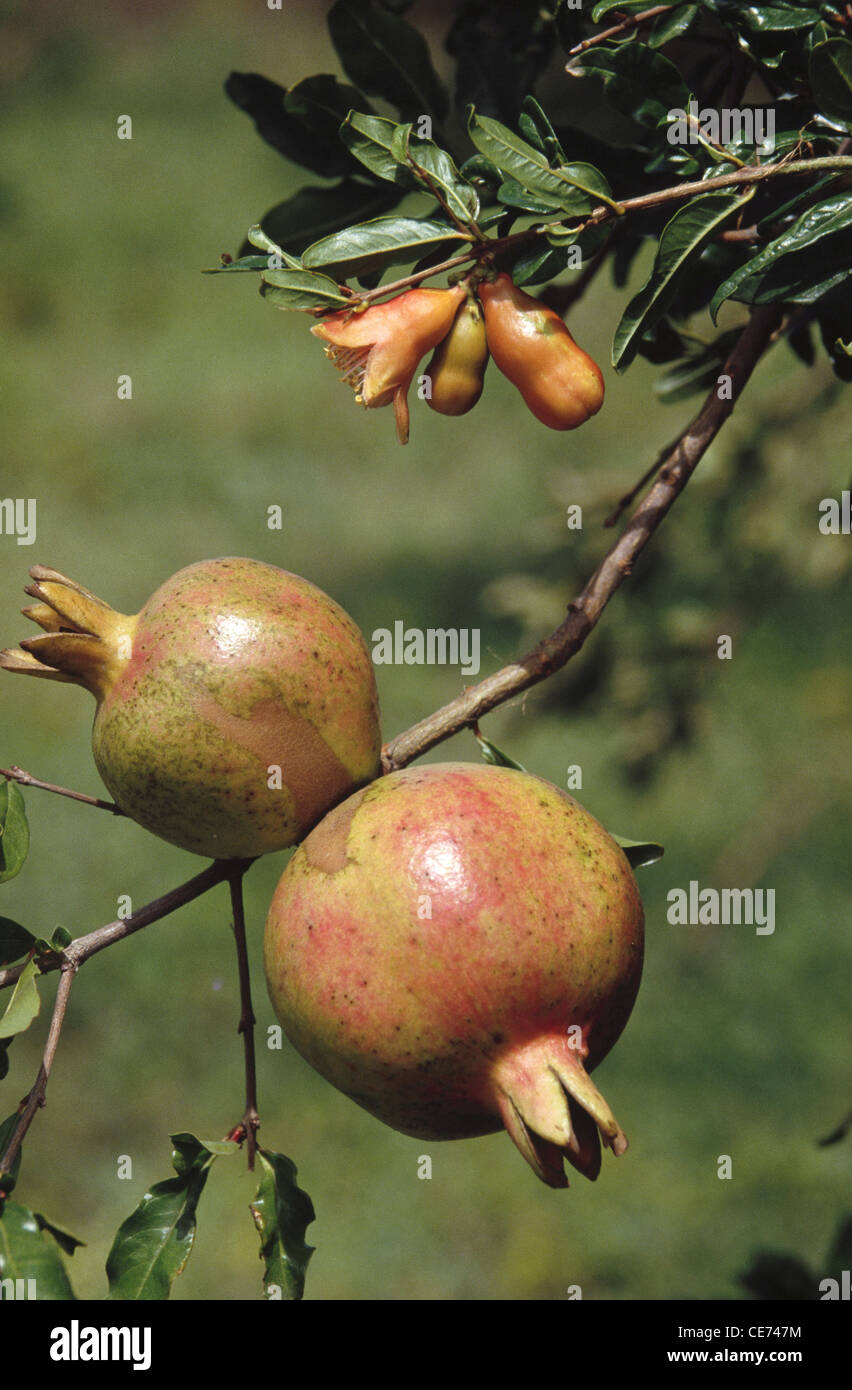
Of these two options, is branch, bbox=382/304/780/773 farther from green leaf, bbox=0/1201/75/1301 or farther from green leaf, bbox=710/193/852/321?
green leaf, bbox=0/1201/75/1301

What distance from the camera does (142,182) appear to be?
22.0 feet

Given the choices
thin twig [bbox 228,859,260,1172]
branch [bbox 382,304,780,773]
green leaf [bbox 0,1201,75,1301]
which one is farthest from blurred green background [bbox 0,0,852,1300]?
green leaf [bbox 0,1201,75,1301]

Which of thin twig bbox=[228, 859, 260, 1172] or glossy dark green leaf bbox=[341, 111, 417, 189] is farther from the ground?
glossy dark green leaf bbox=[341, 111, 417, 189]

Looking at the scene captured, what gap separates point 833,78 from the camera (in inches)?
45.4

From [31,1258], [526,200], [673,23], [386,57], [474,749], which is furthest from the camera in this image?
[474,749]

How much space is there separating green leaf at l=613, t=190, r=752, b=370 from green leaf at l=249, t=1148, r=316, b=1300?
0.80m

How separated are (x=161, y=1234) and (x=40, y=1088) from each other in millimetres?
197

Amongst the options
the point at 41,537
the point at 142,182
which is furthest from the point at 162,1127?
the point at 142,182

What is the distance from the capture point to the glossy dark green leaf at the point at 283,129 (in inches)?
58.2

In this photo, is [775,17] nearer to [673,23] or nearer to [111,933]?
[673,23]

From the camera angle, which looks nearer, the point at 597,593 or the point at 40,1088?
the point at 40,1088

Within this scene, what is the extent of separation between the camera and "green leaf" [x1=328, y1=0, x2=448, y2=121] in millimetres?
1425

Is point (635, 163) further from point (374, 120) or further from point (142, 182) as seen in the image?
point (142, 182)

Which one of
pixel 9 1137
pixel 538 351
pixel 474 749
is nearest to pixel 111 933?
pixel 9 1137
